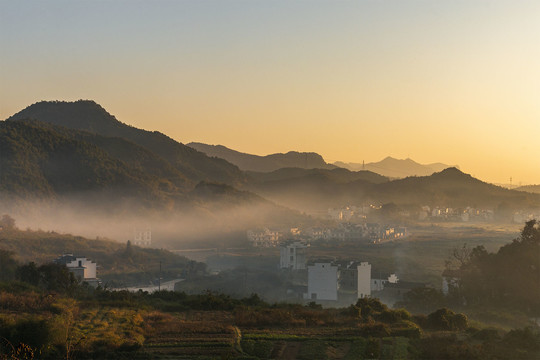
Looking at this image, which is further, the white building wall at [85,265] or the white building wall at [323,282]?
the white building wall at [85,265]

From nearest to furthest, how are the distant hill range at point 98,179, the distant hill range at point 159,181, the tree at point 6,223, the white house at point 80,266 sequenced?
1. the white house at point 80,266
2. the tree at point 6,223
3. the distant hill range at point 98,179
4. the distant hill range at point 159,181

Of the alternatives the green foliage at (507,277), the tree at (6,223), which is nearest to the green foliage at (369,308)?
the green foliage at (507,277)

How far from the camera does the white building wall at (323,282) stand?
3686 centimetres

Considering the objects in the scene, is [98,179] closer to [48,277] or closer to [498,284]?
[48,277]

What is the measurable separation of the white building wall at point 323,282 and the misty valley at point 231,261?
0.11 metres

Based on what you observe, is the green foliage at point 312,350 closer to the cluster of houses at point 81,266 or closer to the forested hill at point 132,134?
the cluster of houses at point 81,266

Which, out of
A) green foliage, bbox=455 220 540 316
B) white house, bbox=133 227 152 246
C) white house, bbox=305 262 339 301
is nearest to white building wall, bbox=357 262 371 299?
white house, bbox=305 262 339 301

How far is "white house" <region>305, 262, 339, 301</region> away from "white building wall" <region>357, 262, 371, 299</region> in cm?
149

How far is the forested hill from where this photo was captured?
136 metres

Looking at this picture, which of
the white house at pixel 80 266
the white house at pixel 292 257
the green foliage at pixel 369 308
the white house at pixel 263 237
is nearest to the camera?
the green foliage at pixel 369 308

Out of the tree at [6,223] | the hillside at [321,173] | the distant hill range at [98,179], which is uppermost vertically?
the hillside at [321,173]

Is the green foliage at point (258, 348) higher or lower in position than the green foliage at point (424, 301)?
higher

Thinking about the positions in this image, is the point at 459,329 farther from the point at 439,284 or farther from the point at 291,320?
the point at 439,284

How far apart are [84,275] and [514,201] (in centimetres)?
10902
